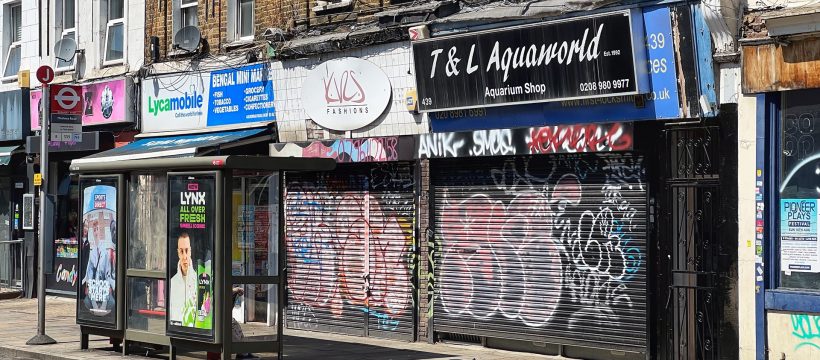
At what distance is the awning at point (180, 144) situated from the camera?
18297 millimetres

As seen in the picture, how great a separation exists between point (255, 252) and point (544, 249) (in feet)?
11.9

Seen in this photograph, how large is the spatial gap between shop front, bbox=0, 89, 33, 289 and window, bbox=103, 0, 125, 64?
2565 millimetres


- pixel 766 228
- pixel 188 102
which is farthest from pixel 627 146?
pixel 188 102

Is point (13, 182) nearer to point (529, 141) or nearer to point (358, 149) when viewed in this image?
point (358, 149)

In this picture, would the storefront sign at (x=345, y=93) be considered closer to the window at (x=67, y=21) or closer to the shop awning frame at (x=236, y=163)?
the shop awning frame at (x=236, y=163)

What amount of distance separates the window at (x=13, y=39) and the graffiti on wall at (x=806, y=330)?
1813 cm

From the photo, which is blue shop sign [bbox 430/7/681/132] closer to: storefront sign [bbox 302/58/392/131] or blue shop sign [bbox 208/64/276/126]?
storefront sign [bbox 302/58/392/131]

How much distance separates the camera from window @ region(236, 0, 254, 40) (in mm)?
19656

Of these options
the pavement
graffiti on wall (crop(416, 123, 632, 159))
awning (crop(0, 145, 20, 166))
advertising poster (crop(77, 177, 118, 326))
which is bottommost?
the pavement

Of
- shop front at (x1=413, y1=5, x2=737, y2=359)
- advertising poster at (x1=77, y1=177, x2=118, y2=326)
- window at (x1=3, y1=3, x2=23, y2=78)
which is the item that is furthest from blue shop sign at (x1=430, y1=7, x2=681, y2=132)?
window at (x1=3, y1=3, x2=23, y2=78)

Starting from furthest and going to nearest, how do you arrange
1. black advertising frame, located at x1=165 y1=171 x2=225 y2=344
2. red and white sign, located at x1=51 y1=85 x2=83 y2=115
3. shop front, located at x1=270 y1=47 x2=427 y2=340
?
shop front, located at x1=270 y1=47 x2=427 y2=340
red and white sign, located at x1=51 y1=85 x2=83 y2=115
black advertising frame, located at x1=165 y1=171 x2=225 y2=344

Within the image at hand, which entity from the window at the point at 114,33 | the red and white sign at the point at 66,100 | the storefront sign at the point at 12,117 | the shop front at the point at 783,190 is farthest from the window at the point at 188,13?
the shop front at the point at 783,190

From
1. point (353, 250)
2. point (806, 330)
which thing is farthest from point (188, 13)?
point (806, 330)

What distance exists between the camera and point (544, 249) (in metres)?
14.6
